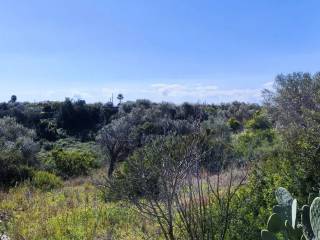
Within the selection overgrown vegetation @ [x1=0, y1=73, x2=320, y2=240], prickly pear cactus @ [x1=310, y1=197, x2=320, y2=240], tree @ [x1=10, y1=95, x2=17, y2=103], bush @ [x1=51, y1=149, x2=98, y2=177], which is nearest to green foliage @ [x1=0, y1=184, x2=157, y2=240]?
overgrown vegetation @ [x1=0, y1=73, x2=320, y2=240]

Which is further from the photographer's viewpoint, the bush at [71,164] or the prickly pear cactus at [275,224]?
the bush at [71,164]

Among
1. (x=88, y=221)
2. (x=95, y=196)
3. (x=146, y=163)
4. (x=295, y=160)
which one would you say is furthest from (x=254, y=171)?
(x=95, y=196)

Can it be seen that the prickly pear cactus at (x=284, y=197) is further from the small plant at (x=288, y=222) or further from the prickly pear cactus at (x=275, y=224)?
the prickly pear cactus at (x=275, y=224)

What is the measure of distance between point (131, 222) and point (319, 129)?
12.9 feet

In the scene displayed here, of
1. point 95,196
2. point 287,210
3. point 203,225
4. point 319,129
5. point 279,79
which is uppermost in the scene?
point 279,79

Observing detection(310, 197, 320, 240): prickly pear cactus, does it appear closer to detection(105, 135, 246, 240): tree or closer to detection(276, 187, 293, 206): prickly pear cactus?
detection(276, 187, 293, 206): prickly pear cactus

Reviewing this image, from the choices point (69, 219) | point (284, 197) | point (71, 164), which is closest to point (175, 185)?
point (284, 197)

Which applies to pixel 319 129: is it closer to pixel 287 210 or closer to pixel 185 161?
pixel 185 161

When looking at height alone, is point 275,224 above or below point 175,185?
below

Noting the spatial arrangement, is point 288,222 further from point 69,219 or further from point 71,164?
point 71,164

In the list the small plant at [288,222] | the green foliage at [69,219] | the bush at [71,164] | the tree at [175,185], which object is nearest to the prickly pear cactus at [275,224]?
the small plant at [288,222]

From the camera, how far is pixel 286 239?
3928 mm

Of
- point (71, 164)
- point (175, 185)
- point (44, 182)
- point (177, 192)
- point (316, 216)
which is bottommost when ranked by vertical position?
point (71, 164)

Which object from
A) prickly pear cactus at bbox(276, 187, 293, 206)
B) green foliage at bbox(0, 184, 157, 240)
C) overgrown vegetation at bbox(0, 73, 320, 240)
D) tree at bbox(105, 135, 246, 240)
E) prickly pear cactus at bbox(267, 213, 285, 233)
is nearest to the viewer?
prickly pear cactus at bbox(267, 213, 285, 233)
